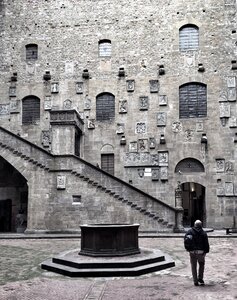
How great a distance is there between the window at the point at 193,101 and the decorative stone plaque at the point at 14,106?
10.8 m

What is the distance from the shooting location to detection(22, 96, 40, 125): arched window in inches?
1091

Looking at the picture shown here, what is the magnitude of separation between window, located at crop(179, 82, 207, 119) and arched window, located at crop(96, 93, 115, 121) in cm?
442

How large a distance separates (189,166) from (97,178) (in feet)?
21.4

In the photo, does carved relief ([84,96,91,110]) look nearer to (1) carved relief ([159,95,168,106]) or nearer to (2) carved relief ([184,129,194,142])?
(1) carved relief ([159,95,168,106])

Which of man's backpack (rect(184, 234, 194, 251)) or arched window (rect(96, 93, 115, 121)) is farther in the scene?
arched window (rect(96, 93, 115, 121))

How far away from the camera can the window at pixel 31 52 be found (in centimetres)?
2843

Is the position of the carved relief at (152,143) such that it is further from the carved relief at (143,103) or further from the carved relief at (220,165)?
the carved relief at (220,165)

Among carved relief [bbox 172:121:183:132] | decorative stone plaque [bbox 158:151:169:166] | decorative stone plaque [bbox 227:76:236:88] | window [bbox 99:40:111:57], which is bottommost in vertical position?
decorative stone plaque [bbox 158:151:169:166]

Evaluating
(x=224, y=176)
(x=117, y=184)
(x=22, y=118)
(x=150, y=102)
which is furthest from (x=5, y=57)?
(x=224, y=176)

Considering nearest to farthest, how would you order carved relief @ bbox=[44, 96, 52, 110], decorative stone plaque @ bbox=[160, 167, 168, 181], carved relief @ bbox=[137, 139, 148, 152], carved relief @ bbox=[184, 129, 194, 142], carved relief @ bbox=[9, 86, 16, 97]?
decorative stone plaque @ bbox=[160, 167, 168, 181] < carved relief @ bbox=[184, 129, 194, 142] < carved relief @ bbox=[137, 139, 148, 152] < carved relief @ bbox=[44, 96, 52, 110] < carved relief @ bbox=[9, 86, 16, 97]

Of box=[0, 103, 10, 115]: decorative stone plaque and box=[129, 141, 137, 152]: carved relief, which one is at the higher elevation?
box=[0, 103, 10, 115]: decorative stone plaque

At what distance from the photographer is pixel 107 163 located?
26.4m

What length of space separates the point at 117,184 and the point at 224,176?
711cm

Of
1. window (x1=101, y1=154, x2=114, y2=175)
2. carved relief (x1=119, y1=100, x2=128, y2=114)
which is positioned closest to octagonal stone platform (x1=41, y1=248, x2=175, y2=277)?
window (x1=101, y1=154, x2=114, y2=175)
